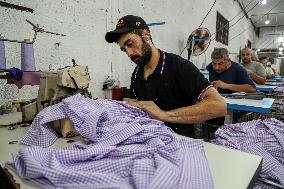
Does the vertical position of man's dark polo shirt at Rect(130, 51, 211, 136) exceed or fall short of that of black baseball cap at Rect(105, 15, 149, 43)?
it falls short

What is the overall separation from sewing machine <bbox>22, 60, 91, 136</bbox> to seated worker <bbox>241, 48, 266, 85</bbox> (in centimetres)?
489

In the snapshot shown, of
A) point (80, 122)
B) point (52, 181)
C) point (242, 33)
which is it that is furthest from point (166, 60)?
point (242, 33)

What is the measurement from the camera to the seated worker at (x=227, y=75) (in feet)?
12.2

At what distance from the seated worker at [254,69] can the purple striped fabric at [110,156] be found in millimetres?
5032

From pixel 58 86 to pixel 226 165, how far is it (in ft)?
3.63

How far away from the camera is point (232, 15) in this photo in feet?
29.1

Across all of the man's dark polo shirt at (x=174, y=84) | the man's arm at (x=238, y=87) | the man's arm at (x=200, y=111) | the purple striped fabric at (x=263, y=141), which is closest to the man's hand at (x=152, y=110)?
the man's arm at (x=200, y=111)

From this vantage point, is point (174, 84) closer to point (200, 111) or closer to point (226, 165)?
point (200, 111)

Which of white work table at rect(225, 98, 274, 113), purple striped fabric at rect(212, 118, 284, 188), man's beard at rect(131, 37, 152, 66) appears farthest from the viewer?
white work table at rect(225, 98, 274, 113)

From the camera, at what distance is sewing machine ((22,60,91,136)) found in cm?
152

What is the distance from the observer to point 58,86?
1.56 m

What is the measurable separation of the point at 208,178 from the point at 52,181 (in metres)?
0.47

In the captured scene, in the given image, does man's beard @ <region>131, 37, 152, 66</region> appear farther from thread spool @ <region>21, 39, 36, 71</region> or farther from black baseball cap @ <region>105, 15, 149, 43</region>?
thread spool @ <region>21, 39, 36, 71</region>

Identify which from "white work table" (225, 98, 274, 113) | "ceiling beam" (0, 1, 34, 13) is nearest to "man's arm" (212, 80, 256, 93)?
"white work table" (225, 98, 274, 113)
